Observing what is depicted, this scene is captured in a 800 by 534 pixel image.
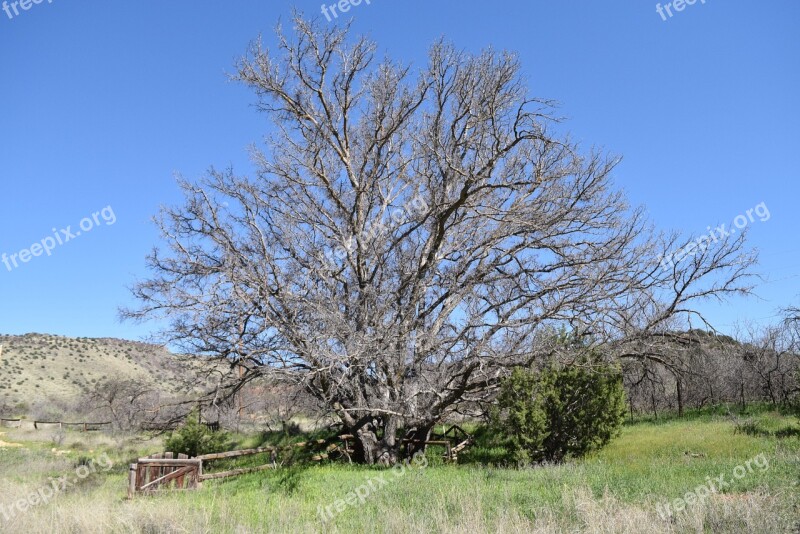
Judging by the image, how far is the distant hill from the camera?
51.2m

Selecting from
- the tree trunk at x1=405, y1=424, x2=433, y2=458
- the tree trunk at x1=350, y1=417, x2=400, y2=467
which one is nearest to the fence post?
the tree trunk at x1=350, y1=417, x2=400, y2=467

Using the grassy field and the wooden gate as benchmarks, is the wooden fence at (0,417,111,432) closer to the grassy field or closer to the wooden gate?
the grassy field

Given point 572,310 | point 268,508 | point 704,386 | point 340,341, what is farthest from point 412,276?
point 704,386

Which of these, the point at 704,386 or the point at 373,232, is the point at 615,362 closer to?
the point at 373,232

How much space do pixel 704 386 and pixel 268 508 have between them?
81.1 ft

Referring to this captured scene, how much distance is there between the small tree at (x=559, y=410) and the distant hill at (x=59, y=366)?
3854cm

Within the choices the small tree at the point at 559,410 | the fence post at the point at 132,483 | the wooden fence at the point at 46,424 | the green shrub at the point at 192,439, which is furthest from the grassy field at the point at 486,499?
the wooden fence at the point at 46,424

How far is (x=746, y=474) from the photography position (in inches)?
407

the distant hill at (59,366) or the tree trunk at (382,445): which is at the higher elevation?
the distant hill at (59,366)

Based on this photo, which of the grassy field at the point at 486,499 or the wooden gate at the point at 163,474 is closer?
the grassy field at the point at 486,499

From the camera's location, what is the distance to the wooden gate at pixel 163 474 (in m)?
13.7

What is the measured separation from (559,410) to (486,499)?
265 inches

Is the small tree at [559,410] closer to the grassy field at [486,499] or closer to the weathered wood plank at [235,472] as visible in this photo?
the grassy field at [486,499]

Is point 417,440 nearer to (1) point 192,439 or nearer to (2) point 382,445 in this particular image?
(2) point 382,445
